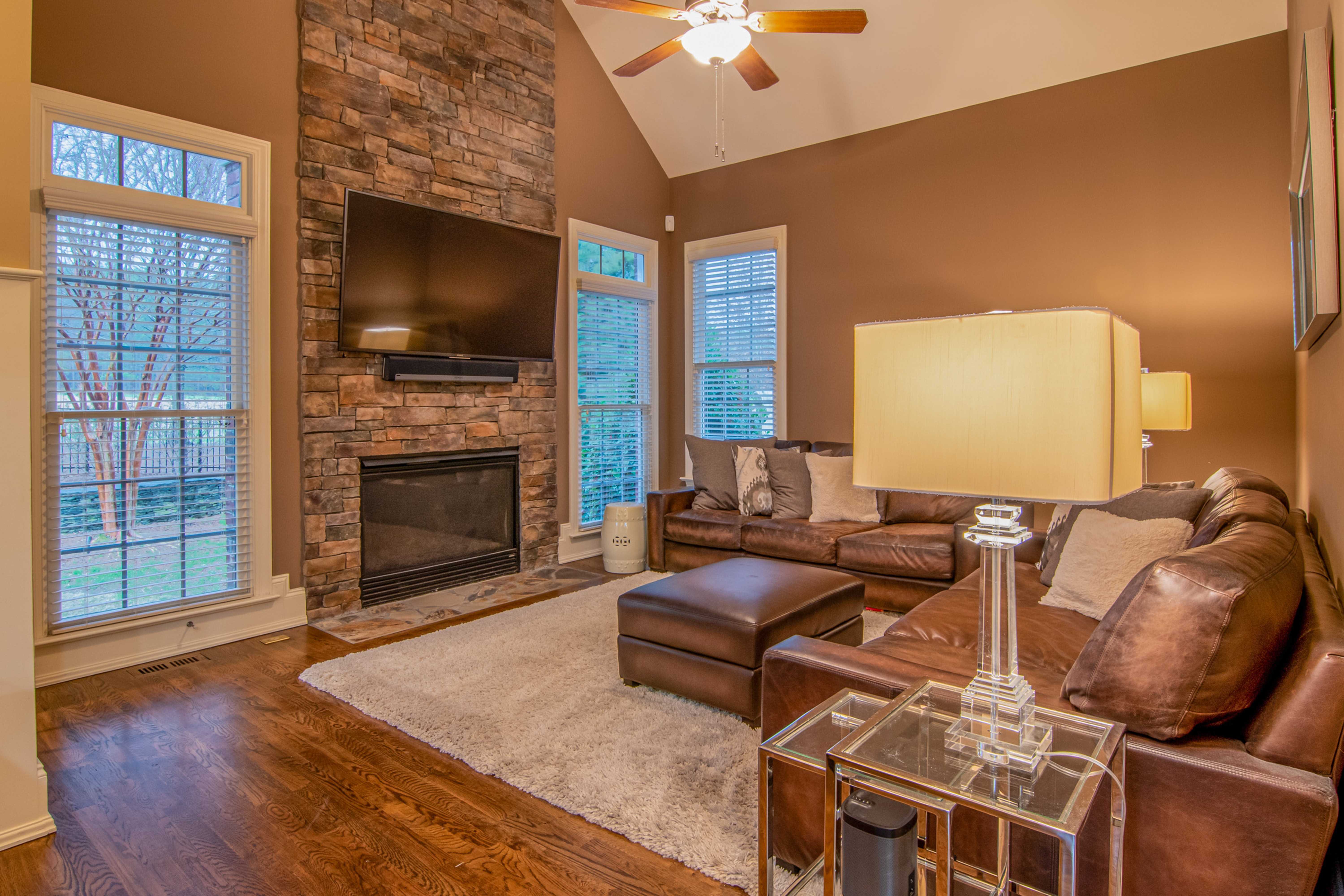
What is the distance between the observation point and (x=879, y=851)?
1.16 metres

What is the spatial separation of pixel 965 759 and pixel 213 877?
1.82 metres

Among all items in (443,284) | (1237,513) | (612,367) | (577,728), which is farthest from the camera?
(612,367)

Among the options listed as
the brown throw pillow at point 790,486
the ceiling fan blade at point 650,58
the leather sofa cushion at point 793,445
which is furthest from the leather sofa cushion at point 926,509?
the ceiling fan blade at point 650,58

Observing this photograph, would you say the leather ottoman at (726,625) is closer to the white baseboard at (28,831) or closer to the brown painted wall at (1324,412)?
the brown painted wall at (1324,412)

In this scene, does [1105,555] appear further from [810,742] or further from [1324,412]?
[810,742]

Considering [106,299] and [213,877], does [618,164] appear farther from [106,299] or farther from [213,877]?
[213,877]

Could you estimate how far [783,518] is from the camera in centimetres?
451

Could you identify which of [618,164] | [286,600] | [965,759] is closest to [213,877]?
[965,759]

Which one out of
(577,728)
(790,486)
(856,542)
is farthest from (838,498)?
(577,728)

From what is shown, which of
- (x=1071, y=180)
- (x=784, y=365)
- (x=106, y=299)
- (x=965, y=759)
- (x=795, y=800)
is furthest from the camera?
(x=784, y=365)

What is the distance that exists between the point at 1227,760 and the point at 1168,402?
2.50 m

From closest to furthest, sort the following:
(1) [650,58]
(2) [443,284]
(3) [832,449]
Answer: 1. (1) [650,58]
2. (2) [443,284]
3. (3) [832,449]

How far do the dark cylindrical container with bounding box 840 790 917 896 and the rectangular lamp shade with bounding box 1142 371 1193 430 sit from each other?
107 inches

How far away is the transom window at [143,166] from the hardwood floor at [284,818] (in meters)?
2.20
